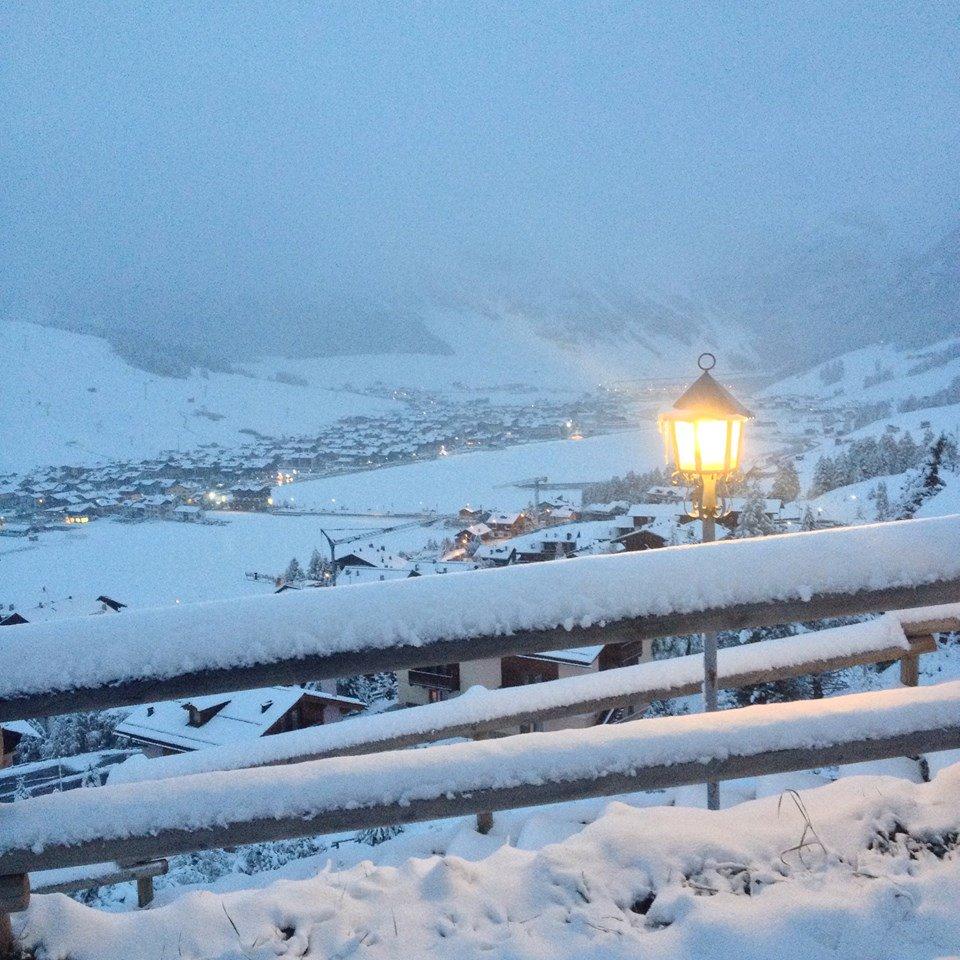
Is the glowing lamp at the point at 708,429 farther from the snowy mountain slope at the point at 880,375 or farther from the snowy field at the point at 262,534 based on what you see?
the snowy mountain slope at the point at 880,375

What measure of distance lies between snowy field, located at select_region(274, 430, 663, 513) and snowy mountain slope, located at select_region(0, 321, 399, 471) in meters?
25.8

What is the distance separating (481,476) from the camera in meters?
55.5

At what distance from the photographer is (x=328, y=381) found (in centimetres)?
12606

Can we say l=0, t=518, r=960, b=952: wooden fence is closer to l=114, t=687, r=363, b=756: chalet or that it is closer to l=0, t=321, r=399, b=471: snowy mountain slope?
l=114, t=687, r=363, b=756: chalet

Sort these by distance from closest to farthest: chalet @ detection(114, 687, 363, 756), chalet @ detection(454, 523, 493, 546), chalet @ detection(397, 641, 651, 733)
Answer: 1. chalet @ detection(397, 641, 651, 733)
2. chalet @ detection(114, 687, 363, 756)
3. chalet @ detection(454, 523, 493, 546)

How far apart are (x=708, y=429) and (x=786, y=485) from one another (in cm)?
3083

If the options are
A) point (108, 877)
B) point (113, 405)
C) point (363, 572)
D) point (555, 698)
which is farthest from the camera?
point (113, 405)

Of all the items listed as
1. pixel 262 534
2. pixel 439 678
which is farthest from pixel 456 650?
pixel 262 534

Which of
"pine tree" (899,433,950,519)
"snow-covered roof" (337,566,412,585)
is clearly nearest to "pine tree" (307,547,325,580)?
"snow-covered roof" (337,566,412,585)

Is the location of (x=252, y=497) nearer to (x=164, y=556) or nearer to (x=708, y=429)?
(x=164, y=556)

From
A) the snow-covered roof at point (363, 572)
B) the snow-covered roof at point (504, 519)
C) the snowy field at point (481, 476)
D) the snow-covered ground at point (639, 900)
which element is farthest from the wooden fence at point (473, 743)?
the snowy field at point (481, 476)

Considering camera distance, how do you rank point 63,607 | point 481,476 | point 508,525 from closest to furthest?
point 63,607 → point 508,525 → point 481,476

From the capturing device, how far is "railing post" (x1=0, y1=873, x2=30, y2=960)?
1.61m

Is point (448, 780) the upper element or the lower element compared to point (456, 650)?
lower
